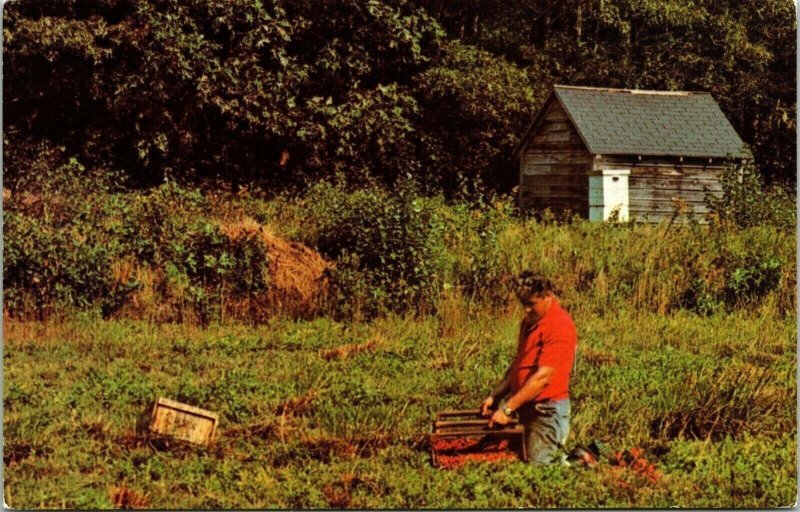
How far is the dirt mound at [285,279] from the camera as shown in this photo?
9211 mm

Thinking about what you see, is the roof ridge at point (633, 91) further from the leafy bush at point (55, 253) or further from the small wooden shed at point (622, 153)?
the leafy bush at point (55, 253)

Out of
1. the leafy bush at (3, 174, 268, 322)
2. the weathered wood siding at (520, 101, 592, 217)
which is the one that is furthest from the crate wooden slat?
the weathered wood siding at (520, 101, 592, 217)

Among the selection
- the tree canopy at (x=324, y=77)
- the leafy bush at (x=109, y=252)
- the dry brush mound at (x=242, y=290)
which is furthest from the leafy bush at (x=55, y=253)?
the tree canopy at (x=324, y=77)

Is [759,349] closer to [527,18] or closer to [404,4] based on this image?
[527,18]

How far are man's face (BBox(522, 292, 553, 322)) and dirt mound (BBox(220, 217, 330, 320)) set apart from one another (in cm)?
358

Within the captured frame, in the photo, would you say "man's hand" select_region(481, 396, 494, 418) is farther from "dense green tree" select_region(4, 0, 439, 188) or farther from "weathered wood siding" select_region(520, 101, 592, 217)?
"weathered wood siding" select_region(520, 101, 592, 217)

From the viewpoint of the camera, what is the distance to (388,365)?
25.9 ft

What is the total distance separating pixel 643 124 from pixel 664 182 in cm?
116

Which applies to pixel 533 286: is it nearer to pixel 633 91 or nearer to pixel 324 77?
pixel 324 77

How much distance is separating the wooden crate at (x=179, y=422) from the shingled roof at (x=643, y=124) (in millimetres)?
9888

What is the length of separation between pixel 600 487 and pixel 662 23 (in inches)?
297

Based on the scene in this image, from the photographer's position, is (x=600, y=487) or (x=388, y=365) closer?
(x=600, y=487)

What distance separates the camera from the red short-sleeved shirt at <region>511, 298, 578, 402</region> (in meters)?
5.88

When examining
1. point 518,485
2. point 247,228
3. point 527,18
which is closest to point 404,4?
point 527,18
